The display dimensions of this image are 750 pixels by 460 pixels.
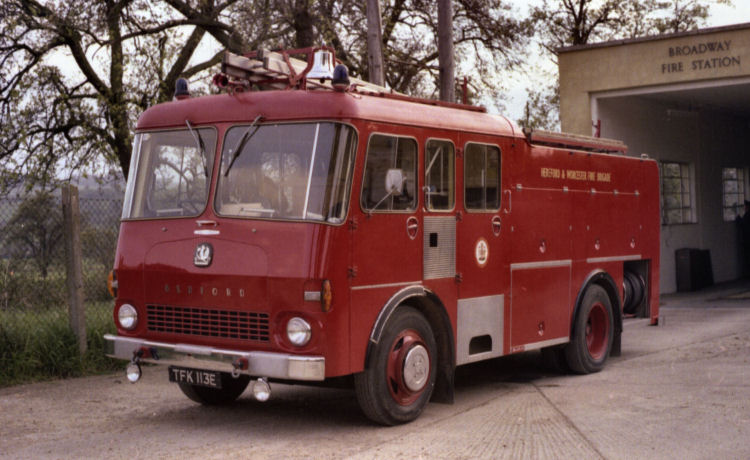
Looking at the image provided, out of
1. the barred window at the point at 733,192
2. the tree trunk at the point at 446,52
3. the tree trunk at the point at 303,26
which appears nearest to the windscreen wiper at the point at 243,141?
the tree trunk at the point at 446,52

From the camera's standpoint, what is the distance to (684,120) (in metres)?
21.8

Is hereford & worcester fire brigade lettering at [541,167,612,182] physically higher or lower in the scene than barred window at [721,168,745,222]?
lower

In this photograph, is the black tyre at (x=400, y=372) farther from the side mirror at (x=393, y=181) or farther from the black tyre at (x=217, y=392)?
the black tyre at (x=217, y=392)

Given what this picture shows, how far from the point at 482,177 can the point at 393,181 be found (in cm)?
170

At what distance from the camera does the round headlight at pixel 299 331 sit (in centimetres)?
712

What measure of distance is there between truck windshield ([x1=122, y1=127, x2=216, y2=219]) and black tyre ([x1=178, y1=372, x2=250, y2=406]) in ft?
5.58

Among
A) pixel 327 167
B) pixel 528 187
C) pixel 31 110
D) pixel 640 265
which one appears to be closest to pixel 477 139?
pixel 528 187

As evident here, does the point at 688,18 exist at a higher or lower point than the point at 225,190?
higher

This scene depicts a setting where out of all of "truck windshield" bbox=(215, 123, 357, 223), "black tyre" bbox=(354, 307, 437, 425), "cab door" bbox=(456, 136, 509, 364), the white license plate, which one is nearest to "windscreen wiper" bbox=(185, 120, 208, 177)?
"truck windshield" bbox=(215, 123, 357, 223)

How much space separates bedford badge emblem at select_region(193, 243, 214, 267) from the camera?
7.54 metres

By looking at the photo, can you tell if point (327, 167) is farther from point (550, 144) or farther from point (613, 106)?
point (613, 106)

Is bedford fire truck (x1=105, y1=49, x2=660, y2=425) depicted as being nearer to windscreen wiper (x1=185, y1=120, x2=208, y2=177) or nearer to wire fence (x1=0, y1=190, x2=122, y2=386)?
windscreen wiper (x1=185, y1=120, x2=208, y2=177)

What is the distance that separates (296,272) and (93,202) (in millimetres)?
4673

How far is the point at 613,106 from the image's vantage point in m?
19.2
